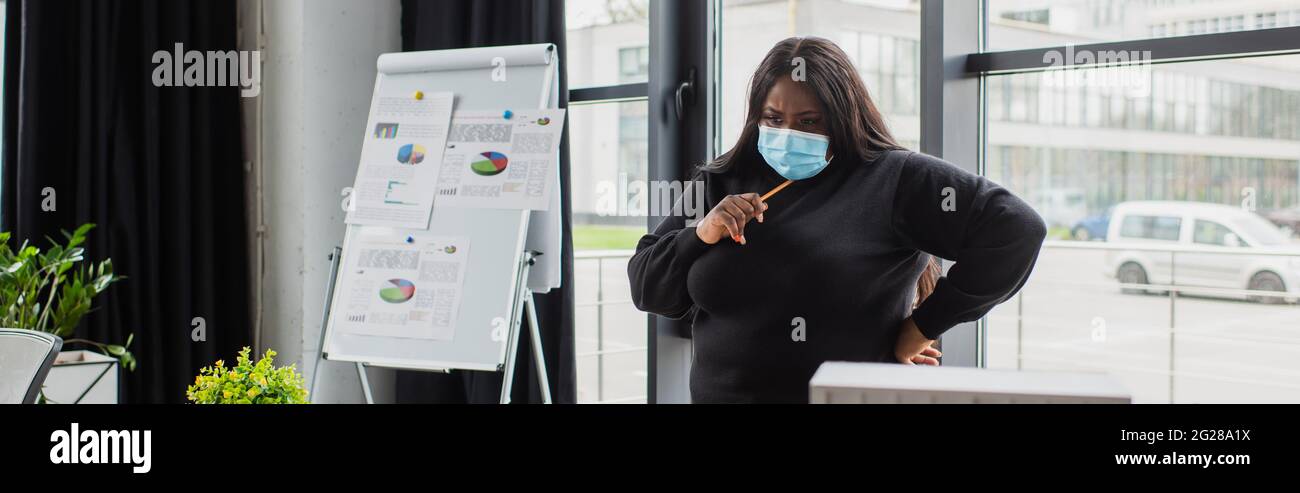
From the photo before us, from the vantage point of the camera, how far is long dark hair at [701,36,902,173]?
5.44ft

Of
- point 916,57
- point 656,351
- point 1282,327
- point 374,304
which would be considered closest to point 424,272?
point 374,304

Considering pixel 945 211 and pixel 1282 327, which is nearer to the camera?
pixel 945 211

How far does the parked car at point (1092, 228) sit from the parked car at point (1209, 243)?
13 millimetres

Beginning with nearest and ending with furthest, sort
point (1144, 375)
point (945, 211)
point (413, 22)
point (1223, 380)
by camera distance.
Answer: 1. point (945, 211)
2. point (1223, 380)
3. point (1144, 375)
4. point (413, 22)

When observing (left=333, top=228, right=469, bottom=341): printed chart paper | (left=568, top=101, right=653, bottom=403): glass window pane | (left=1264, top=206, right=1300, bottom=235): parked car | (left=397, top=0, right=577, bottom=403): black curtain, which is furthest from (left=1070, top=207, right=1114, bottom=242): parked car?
(left=333, top=228, right=469, bottom=341): printed chart paper

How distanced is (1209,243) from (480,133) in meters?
1.80

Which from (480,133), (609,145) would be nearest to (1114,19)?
(609,145)

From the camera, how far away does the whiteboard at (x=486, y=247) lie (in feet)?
8.61

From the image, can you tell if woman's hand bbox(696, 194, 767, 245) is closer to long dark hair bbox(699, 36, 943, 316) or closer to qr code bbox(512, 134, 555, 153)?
long dark hair bbox(699, 36, 943, 316)

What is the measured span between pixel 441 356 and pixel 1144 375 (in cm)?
178

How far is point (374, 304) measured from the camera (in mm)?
2750

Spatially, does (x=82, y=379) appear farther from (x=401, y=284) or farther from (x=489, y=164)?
(x=489, y=164)

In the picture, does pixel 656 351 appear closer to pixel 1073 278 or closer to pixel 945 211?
pixel 1073 278

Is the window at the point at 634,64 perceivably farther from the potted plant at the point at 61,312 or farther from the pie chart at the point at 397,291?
Result: the potted plant at the point at 61,312
